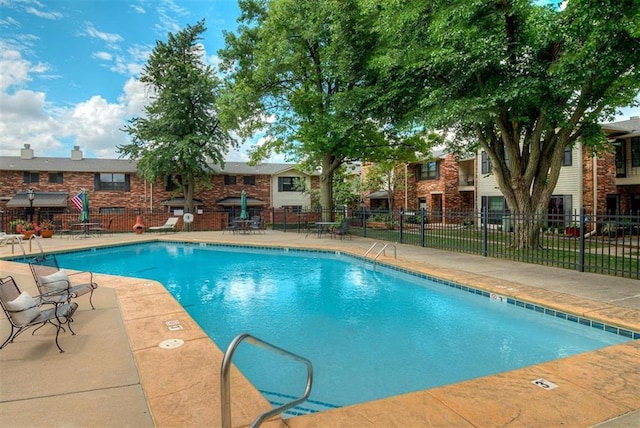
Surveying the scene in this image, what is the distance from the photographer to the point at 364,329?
5.87 meters

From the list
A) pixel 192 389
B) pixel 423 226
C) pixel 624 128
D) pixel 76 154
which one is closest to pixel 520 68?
pixel 423 226

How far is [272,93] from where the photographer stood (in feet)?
60.2

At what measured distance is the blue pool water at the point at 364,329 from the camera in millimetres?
4277

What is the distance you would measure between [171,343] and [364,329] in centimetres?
296

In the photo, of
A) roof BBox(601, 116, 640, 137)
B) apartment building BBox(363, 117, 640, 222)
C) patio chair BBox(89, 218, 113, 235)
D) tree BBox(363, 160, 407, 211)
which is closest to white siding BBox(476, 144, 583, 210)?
apartment building BBox(363, 117, 640, 222)

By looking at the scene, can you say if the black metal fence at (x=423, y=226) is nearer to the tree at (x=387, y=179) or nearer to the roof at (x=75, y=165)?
the roof at (x=75, y=165)

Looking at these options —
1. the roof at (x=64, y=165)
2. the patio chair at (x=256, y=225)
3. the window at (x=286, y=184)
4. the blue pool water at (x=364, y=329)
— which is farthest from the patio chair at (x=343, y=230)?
the roof at (x=64, y=165)

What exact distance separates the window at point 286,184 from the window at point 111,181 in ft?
37.2

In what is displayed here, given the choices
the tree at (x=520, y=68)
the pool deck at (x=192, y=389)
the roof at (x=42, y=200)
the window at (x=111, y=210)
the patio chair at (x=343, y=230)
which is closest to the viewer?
the pool deck at (x=192, y=389)

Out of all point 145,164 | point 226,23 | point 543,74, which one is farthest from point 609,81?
point 145,164

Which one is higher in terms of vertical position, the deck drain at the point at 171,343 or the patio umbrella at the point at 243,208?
the patio umbrella at the point at 243,208

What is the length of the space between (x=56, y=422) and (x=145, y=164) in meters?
22.3

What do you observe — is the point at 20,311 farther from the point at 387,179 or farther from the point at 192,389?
the point at 387,179

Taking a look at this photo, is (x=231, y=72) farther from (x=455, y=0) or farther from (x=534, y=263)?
(x=534, y=263)
